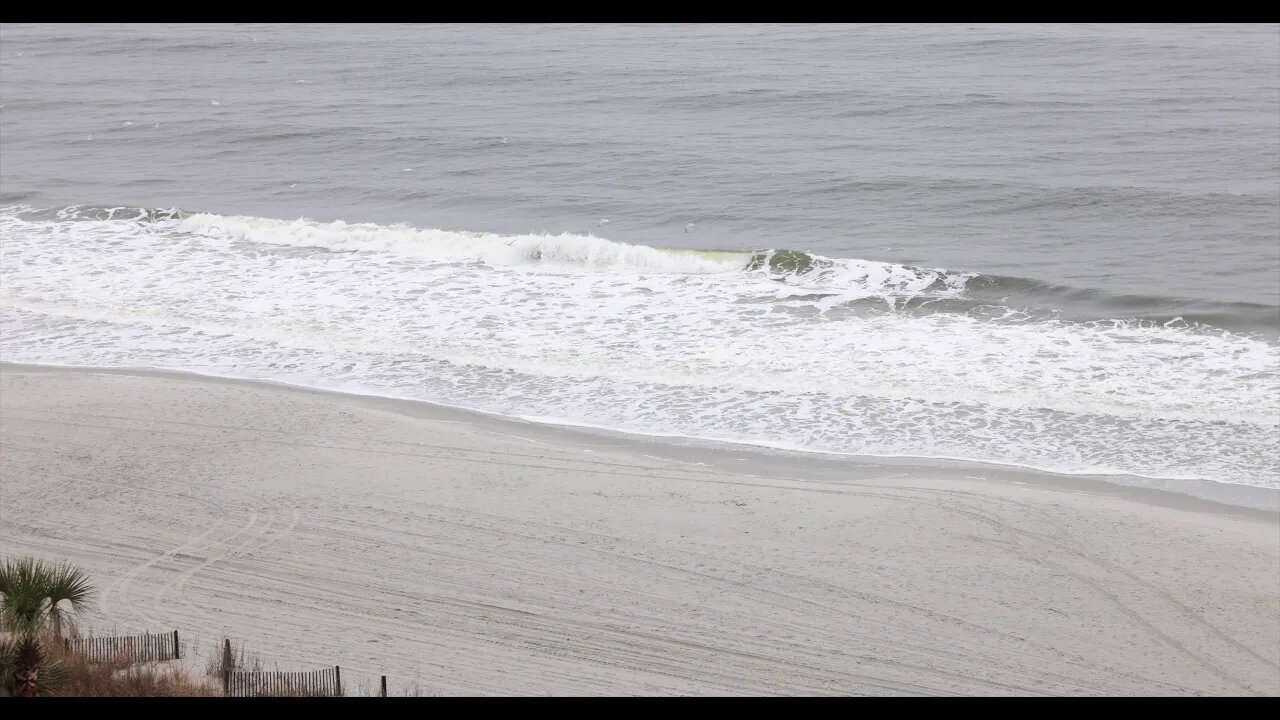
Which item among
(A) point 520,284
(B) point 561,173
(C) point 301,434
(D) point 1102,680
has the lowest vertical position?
(D) point 1102,680

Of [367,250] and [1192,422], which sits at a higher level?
[367,250]

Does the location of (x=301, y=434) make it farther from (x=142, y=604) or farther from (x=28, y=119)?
(x=28, y=119)

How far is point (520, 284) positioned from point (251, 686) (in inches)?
568

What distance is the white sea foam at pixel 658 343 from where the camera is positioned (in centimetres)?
1476

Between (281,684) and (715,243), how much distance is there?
18.0m

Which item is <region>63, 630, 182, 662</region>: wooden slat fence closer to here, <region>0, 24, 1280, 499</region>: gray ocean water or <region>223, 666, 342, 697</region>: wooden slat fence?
<region>223, 666, 342, 697</region>: wooden slat fence

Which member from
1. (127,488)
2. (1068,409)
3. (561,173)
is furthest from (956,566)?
(561,173)

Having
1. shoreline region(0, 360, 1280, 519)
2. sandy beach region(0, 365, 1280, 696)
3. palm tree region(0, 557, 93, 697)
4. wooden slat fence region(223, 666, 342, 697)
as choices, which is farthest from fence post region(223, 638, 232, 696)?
shoreline region(0, 360, 1280, 519)

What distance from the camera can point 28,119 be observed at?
41.0 meters

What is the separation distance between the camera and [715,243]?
82.2ft

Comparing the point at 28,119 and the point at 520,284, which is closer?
the point at 520,284

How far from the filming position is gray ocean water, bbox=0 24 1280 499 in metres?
15.9

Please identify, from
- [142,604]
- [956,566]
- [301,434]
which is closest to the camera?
[142,604]

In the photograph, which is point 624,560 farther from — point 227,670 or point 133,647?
point 133,647
